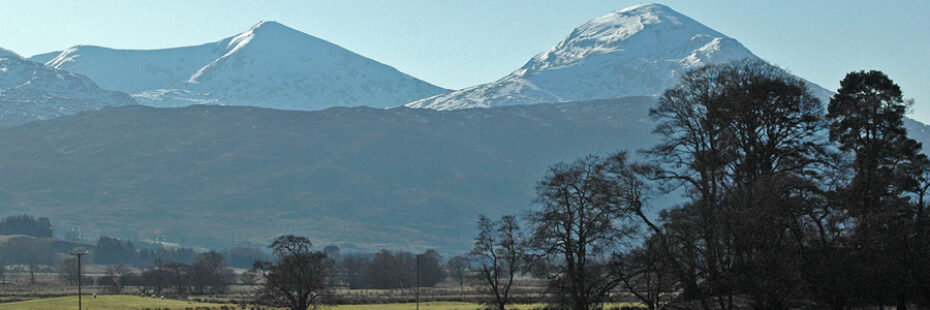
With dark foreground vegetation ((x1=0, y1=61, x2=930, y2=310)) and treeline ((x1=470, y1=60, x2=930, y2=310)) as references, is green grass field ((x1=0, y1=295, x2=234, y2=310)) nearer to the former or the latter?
dark foreground vegetation ((x1=0, y1=61, x2=930, y2=310))

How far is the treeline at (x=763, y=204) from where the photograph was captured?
48.6 meters

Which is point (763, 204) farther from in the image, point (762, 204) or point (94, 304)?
point (94, 304)

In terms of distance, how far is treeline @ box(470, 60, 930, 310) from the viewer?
48.6 m

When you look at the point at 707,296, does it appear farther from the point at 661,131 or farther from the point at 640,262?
the point at 661,131

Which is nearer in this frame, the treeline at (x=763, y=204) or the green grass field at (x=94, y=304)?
the treeline at (x=763, y=204)

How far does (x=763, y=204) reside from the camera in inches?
1939

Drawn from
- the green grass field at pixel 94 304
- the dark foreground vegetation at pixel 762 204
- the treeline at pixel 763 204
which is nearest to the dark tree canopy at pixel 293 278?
the green grass field at pixel 94 304

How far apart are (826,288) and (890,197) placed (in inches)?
410

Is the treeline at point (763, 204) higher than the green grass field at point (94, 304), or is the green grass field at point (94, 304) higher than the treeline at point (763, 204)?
the treeline at point (763, 204)

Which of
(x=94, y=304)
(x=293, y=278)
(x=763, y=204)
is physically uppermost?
(x=763, y=204)

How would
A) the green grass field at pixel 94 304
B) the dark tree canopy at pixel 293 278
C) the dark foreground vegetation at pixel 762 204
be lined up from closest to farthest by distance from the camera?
1. the dark foreground vegetation at pixel 762 204
2. the dark tree canopy at pixel 293 278
3. the green grass field at pixel 94 304

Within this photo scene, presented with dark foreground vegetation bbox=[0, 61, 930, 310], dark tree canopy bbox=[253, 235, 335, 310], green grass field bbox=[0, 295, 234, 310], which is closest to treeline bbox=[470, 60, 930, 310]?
dark foreground vegetation bbox=[0, 61, 930, 310]

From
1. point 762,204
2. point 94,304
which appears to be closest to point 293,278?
point 94,304

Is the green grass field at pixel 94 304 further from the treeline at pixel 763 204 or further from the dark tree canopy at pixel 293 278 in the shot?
the treeline at pixel 763 204
